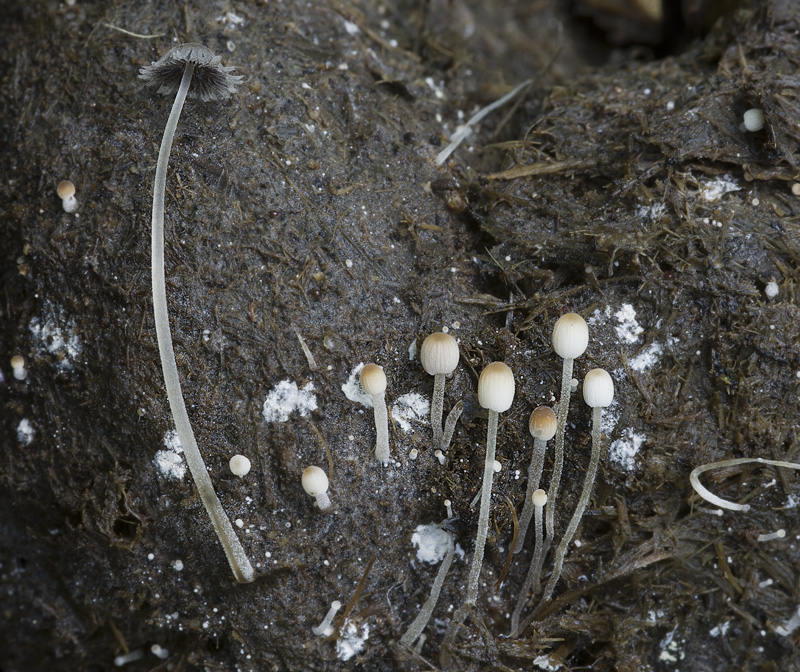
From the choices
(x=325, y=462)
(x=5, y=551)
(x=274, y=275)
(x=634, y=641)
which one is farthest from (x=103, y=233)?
(x=634, y=641)

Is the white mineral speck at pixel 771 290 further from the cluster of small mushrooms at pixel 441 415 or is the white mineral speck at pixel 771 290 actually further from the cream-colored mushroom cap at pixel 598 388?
the cream-colored mushroom cap at pixel 598 388

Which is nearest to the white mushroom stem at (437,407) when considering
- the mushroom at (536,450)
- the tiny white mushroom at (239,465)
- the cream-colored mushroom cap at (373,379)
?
the cream-colored mushroom cap at (373,379)

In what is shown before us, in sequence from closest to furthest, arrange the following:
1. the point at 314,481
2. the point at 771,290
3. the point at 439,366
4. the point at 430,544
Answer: the point at 314,481 < the point at 439,366 < the point at 771,290 < the point at 430,544

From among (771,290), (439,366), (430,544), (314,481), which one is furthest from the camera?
(430,544)

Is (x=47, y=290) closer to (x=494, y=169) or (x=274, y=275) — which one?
(x=274, y=275)

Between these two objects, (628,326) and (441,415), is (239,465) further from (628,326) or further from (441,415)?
(628,326)

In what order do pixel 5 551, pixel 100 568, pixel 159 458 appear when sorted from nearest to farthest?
pixel 159 458 < pixel 100 568 < pixel 5 551

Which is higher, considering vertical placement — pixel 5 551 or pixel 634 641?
pixel 5 551

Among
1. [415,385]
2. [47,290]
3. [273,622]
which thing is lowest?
[273,622]

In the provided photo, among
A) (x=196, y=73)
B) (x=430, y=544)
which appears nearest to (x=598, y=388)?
(x=430, y=544)
